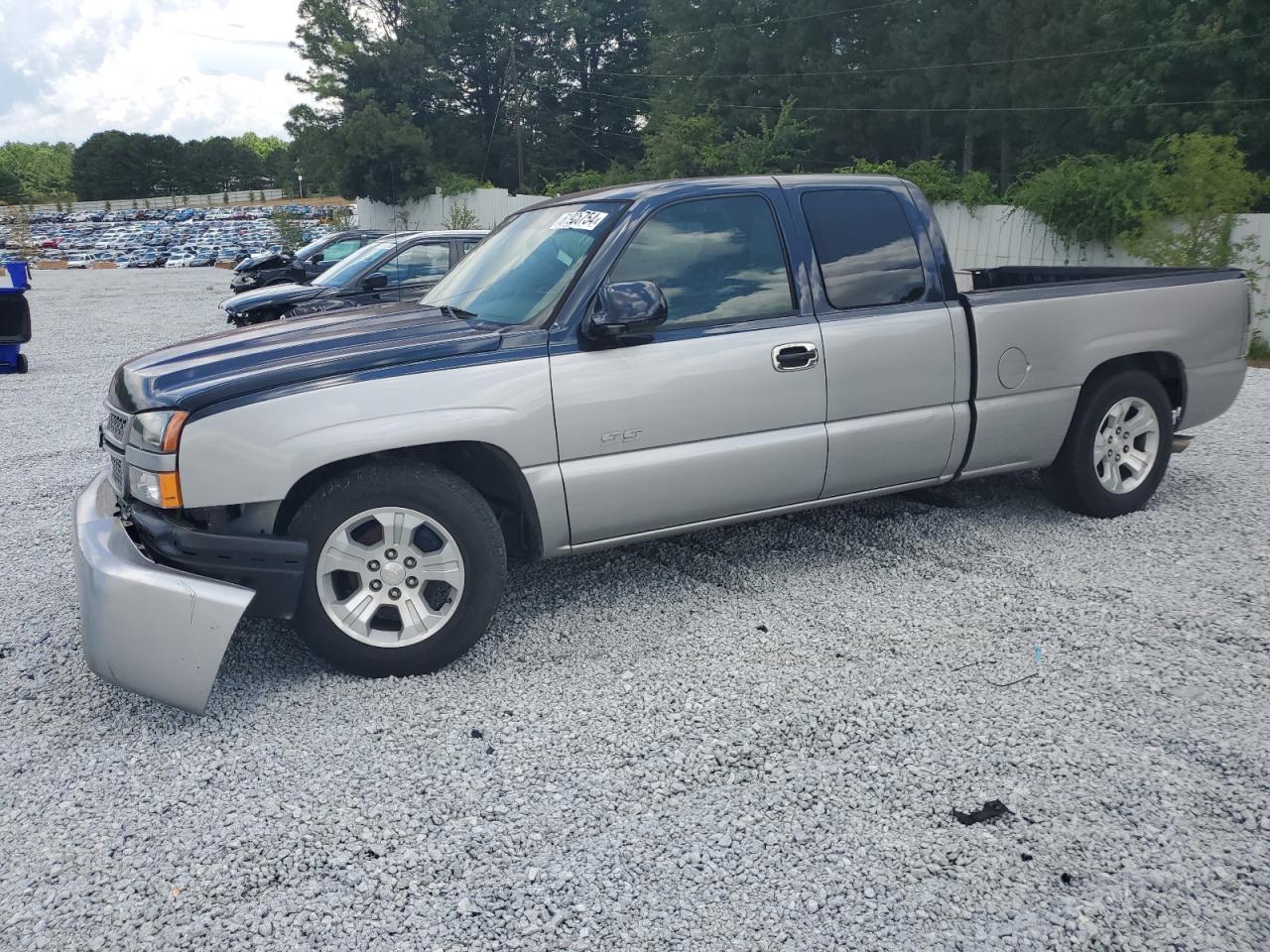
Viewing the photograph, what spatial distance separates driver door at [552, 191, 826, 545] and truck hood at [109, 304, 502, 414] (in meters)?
0.51

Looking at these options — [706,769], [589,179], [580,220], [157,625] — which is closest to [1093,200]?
[580,220]

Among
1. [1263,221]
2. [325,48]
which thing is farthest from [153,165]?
[1263,221]

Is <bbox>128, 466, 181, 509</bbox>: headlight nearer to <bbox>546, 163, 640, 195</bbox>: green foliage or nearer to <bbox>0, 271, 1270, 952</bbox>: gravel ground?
<bbox>0, 271, 1270, 952</bbox>: gravel ground

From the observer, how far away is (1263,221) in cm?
1504

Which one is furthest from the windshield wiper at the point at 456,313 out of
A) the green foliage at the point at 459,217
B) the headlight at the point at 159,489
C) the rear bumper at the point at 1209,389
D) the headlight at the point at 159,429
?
the green foliage at the point at 459,217

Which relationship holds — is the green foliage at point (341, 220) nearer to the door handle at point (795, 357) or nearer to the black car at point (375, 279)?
the black car at point (375, 279)

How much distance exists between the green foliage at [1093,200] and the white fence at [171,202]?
5322 inches

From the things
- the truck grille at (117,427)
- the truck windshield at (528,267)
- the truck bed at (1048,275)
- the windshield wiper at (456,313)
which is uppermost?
the truck windshield at (528,267)

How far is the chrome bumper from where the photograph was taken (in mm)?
3508

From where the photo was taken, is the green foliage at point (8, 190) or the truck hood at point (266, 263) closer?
the truck hood at point (266, 263)

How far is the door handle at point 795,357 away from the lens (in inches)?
179

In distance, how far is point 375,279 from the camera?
11875 mm

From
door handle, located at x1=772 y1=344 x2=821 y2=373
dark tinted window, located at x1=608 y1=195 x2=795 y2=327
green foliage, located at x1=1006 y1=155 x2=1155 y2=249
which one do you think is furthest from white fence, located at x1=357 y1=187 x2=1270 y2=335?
door handle, located at x1=772 y1=344 x2=821 y2=373

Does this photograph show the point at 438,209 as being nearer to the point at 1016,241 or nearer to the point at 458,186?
the point at 458,186
